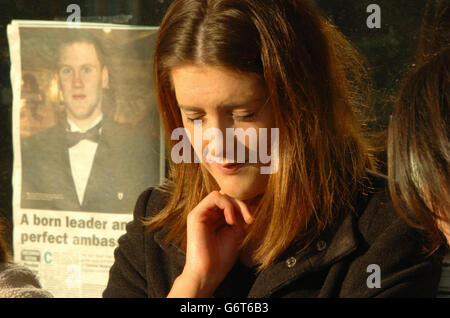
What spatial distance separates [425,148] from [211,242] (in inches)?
20.4

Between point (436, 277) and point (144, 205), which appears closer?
point (436, 277)

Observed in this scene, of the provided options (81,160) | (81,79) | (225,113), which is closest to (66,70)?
(81,79)

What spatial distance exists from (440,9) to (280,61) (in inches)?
19.8

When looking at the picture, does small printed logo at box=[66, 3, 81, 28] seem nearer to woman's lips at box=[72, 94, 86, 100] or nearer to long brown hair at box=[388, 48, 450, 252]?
woman's lips at box=[72, 94, 86, 100]

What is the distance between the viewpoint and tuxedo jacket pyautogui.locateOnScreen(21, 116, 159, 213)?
1.82 metres

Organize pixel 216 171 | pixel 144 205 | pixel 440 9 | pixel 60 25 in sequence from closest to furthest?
pixel 216 171 → pixel 440 9 → pixel 144 205 → pixel 60 25

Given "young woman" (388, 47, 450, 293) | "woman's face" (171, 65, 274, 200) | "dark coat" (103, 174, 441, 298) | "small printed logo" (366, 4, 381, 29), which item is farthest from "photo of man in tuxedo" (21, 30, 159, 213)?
"young woman" (388, 47, 450, 293)

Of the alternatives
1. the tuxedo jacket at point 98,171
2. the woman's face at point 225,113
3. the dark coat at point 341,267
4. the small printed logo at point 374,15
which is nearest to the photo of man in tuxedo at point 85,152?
the tuxedo jacket at point 98,171

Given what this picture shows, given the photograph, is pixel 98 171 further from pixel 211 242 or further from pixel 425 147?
pixel 425 147

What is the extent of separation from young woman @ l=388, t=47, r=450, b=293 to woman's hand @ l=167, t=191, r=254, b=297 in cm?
37

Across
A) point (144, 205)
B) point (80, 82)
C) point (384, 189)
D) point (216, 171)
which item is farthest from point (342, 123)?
point (80, 82)

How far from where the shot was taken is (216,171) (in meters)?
1.37
